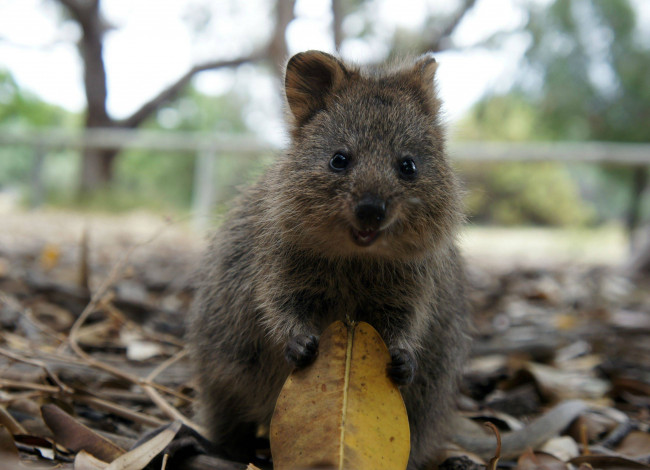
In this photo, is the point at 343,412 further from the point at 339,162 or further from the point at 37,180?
the point at 37,180

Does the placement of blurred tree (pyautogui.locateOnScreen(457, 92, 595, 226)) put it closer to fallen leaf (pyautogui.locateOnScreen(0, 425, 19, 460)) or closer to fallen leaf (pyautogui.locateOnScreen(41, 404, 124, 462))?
fallen leaf (pyautogui.locateOnScreen(41, 404, 124, 462))

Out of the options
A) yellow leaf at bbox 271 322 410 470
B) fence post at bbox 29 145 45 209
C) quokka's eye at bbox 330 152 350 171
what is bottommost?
fence post at bbox 29 145 45 209

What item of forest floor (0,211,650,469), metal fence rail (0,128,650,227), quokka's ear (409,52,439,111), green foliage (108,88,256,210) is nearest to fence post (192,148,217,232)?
metal fence rail (0,128,650,227)

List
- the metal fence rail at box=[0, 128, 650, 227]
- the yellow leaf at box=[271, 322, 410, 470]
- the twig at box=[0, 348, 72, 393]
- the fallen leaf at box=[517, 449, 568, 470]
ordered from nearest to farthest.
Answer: the yellow leaf at box=[271, 322, 410, 470] < the fallen leaf at box=[517, 449, 568, 470] < the twig at box=[0, 348, 72, 393] < the metal fence rail at box=[0, 128, 650, 227]

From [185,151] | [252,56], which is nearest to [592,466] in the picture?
[185,151]

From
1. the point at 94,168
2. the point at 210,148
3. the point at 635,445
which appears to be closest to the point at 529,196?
the point at 210,148

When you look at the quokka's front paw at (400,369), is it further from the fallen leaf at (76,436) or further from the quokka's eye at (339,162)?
the fallen leaf at (76,436)
